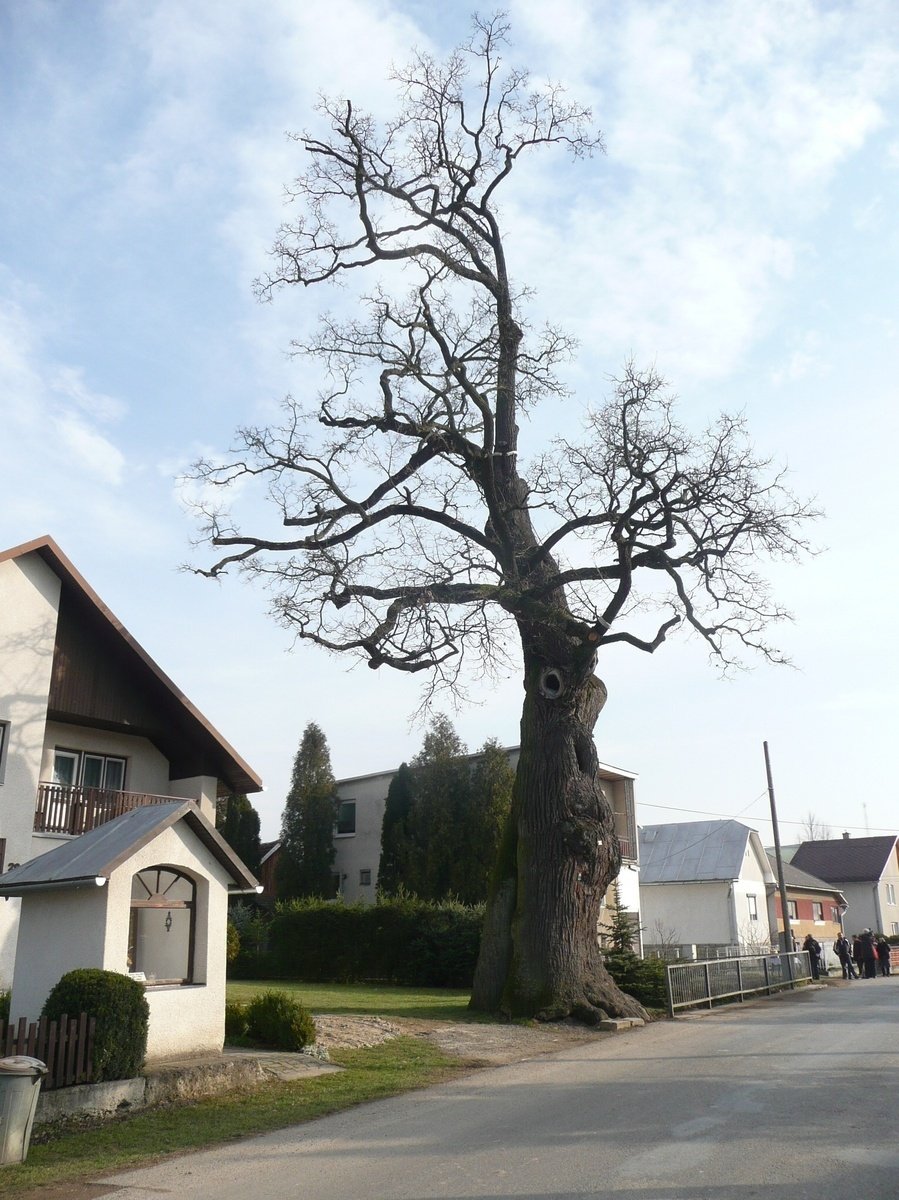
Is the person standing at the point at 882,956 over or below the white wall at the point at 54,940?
below

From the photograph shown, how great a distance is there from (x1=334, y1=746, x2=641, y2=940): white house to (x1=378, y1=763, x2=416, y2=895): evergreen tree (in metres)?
1.78

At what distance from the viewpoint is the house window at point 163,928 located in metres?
13.4

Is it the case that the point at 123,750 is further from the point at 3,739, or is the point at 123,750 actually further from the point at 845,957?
the point at 845,957

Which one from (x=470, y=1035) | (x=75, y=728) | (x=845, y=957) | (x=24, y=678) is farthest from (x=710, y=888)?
(x=24, y=678)

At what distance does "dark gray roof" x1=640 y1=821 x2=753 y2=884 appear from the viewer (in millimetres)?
48688

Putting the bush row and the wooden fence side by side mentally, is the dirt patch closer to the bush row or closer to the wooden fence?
the wooden fence

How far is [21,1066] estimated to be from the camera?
8.92 m

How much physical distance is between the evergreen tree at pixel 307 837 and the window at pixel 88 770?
1836cm

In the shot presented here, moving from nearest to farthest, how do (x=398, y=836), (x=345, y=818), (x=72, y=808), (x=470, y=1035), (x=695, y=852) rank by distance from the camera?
(x=470, y=1035) → (x=72, y=808) → (x=398, y=836) → (x=345, y=818) → (x=695, y=852)

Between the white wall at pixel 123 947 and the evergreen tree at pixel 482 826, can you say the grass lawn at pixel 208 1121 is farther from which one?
the evergreen tree at pixel 482 826

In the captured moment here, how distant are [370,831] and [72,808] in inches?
867

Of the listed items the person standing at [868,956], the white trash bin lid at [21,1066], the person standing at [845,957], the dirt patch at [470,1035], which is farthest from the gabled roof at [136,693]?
the person standing at [868,956]

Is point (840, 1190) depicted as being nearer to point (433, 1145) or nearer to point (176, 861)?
point (433, 1145)

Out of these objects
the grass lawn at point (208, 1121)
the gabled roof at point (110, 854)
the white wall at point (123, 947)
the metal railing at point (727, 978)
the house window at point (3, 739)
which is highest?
the house window at point (3, 739)
